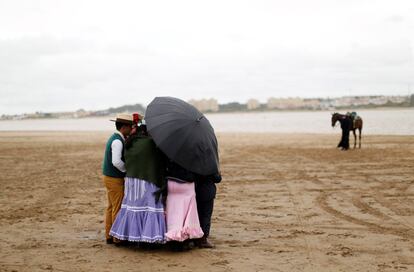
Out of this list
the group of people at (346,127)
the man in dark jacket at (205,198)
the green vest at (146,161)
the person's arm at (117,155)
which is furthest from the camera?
the group of people at (346,127)

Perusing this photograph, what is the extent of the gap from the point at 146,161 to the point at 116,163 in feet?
1.40

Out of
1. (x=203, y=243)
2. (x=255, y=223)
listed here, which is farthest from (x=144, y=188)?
(x=255, y=223)

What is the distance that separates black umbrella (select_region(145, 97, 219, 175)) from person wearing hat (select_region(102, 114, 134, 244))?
1.57 ft

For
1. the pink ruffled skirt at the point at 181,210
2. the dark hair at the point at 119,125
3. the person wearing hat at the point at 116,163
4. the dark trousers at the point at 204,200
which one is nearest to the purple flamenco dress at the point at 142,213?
the pink ruffled skirt at the point at 181,210

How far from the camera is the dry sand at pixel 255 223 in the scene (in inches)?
235

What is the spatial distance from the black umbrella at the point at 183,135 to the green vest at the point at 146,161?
220 millimetres

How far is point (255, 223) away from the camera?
26.5 feet

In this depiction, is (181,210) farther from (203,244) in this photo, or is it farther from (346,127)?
(346,127)

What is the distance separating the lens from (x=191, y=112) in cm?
632

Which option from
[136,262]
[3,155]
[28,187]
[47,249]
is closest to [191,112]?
[136,262]

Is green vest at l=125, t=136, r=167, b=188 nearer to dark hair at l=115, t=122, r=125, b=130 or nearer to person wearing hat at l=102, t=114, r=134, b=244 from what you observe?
person wearing hat at l=102, t=114, r=134, b=244

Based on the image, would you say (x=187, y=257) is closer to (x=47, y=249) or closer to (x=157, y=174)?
(x=157, y=174)

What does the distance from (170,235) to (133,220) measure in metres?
0.52

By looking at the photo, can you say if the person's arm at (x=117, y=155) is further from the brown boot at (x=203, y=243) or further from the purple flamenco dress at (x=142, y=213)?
the brown boot at (x=203, y=243)
